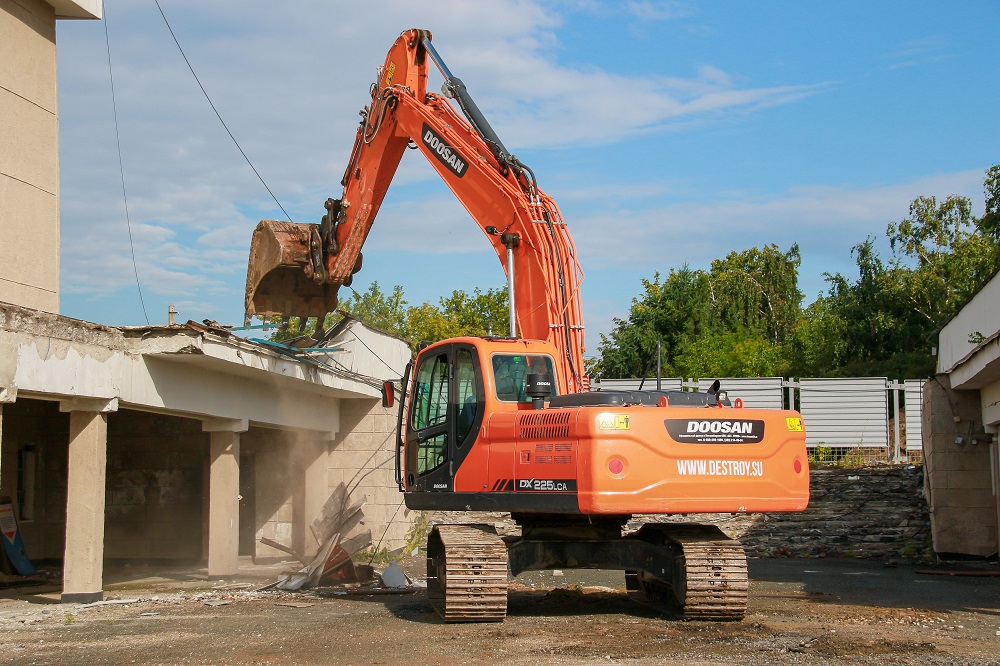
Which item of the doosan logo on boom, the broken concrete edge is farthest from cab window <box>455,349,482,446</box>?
the broken concrete edge

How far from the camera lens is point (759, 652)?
8898 millimetres

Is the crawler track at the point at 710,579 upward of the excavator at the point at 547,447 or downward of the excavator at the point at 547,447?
downward

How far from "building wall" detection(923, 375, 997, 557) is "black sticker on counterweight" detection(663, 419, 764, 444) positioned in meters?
11.3

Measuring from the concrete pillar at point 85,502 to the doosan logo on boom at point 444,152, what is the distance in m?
5.24

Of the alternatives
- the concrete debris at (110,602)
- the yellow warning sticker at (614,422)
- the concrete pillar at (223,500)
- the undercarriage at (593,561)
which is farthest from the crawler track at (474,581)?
the concrete pillar at (223,500)

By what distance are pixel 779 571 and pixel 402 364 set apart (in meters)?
9.91

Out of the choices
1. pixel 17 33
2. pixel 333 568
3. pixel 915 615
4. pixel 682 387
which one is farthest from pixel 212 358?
pixel 682 387

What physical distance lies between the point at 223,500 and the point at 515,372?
26.2ft

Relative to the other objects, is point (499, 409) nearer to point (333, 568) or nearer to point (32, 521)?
point (333, 568)

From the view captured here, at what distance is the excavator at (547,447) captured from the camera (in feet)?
33.3

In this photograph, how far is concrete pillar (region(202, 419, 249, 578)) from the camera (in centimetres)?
1723

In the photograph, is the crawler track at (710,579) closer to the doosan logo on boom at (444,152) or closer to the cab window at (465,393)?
the cab window at (465,393)

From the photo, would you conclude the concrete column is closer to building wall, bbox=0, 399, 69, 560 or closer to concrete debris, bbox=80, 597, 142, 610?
building wall, bbox=0, 399, 69, 560

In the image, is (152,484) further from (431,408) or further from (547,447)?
(547,447)
